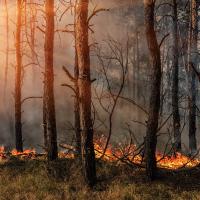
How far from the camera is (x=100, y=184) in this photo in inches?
360

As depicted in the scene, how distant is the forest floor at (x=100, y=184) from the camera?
8367 millimetres

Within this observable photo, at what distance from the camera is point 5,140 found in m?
30.3

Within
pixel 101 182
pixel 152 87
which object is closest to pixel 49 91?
pixel 101 182

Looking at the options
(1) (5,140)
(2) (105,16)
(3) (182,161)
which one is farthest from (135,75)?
(3) (182,161)

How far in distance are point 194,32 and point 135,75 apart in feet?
95.3

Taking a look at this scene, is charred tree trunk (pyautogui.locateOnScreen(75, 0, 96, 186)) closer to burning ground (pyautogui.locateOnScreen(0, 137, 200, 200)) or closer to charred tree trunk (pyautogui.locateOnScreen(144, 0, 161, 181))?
burning ground (pyautogui.locateOnScreen(0, 137, 200, 200))

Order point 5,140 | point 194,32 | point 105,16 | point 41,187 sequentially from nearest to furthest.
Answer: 1. point 41,187
2. point 194,32
3. point 5,140
4. point 105,16

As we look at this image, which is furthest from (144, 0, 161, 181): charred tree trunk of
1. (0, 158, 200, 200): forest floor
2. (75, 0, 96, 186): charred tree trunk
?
(75, 0, 96, 186): charred tree trunk

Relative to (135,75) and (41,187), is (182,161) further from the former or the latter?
(135,75)

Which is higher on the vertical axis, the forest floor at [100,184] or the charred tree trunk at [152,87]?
the charred tree trunk at [152,87]

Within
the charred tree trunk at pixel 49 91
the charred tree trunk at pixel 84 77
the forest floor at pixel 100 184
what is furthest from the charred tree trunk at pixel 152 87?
the charred tree trunk at pixel 49 91

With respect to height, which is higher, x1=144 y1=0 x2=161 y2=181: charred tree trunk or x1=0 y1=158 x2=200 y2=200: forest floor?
x1=144 y1=0 x2=161 y2=181: charred tree trunk

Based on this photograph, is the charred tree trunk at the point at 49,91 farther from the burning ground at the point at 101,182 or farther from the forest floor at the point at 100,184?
the forest floor at the point at 100,184

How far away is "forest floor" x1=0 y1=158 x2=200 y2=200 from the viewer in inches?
329
